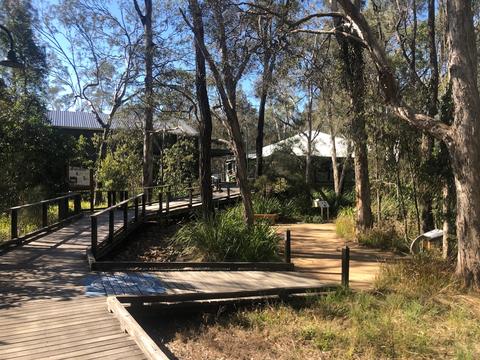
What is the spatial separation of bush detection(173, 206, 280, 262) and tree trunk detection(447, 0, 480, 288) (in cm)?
431

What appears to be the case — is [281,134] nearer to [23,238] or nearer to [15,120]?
[15,120]

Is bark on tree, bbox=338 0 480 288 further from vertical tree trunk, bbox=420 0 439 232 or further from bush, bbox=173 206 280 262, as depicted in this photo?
bush, bbox=173 206 280 262

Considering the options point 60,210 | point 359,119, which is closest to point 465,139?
point 359,119

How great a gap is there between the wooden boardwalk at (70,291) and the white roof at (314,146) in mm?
23083

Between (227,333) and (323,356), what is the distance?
1412 mm

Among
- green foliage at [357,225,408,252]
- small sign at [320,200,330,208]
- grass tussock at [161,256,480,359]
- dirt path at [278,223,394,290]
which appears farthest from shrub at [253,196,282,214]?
grass tussock at [161,256,480,359]

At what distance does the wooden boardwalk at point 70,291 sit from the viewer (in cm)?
505

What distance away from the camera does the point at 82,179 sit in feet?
58.3

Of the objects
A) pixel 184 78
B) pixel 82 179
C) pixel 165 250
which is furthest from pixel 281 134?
pixel 165 250

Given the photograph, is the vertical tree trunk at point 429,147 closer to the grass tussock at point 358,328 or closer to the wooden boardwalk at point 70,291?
the grass tussock at point 358,328

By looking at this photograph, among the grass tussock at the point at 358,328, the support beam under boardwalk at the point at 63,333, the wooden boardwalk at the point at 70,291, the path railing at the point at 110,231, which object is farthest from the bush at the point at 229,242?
the support beam under boardwalk at the point at 63,333

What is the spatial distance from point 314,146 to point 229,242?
26527 mm

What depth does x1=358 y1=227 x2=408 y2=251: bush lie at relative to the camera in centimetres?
1443

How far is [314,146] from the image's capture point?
36.6 meters
